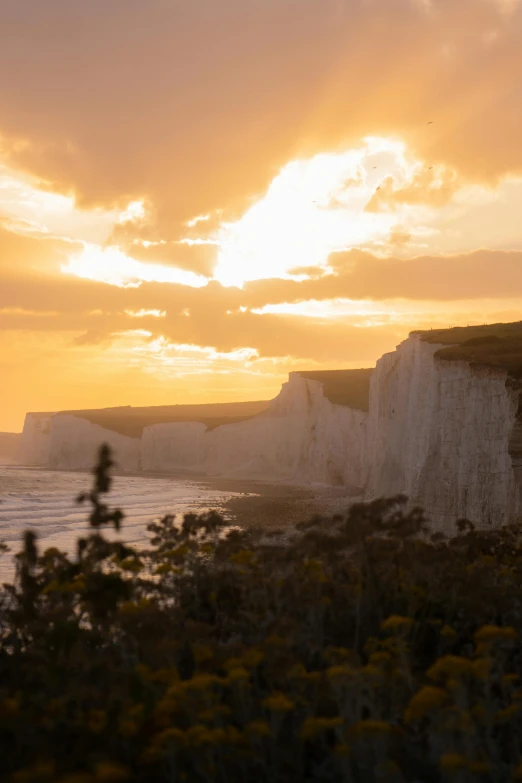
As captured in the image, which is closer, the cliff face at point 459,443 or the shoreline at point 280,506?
the cliff face at point 459,443

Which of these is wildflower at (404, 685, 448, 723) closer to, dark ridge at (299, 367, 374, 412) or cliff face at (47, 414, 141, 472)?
dark ridge at (299, 367, 374, 412)

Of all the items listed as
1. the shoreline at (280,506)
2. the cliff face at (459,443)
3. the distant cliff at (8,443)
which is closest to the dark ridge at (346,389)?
the shoreline at (280,506)

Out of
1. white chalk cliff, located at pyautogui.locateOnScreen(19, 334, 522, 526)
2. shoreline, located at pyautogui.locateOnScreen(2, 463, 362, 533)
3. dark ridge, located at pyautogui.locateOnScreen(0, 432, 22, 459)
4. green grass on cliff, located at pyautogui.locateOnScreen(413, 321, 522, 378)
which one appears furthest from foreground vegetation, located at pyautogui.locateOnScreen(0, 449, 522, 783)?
dark ridge, located at pyautogui.locateOnScreen(0, 432, 22, 459)

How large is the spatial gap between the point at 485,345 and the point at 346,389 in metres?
43.7

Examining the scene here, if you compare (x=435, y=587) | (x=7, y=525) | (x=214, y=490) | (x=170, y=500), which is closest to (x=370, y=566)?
(x=435, y=587)

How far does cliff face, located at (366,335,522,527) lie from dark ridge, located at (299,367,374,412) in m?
27.2

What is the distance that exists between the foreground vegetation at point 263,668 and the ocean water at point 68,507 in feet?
40.3

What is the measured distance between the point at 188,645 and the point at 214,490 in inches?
2164

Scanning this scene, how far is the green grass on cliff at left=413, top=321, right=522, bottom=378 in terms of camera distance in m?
24.2

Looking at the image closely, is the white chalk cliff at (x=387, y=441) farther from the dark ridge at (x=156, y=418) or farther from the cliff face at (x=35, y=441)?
the cliff face at (x=35, y=441)

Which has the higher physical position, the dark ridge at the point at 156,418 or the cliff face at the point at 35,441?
the dark ridge at the point at 156,418

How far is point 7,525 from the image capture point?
110 ft

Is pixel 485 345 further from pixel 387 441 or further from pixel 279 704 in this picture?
pixel 279 704

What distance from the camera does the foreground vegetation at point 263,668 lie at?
4.02m
